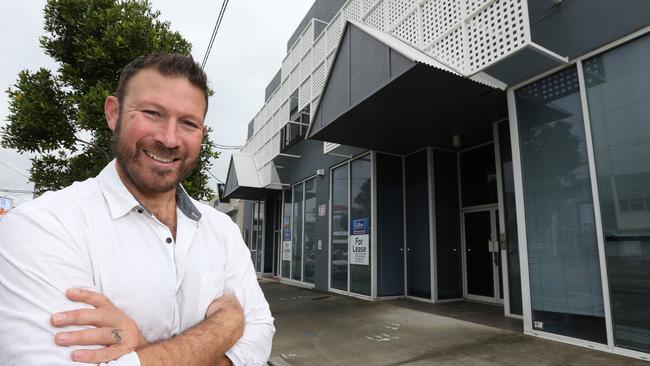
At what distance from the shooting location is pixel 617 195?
3.96 m

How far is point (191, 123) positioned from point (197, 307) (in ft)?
2.20

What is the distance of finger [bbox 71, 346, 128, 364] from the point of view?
2.86ft

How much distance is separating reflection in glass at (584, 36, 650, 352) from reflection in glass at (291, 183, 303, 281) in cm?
880

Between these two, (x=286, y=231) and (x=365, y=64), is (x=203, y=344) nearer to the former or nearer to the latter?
(x=365, y=64)

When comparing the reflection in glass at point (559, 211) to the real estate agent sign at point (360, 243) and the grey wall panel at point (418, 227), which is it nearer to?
the grey wall panel at point (418, 227)

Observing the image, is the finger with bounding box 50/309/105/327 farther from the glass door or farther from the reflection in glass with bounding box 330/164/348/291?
the reflection in glass with bounding box 330/164/348/291

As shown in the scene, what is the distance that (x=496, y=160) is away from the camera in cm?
650

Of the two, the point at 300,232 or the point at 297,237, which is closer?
the point at 300,232

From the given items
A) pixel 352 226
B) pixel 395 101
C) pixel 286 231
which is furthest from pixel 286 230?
pixel 395 101

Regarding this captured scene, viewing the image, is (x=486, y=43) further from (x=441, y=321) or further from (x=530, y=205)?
(x=441, y=321)

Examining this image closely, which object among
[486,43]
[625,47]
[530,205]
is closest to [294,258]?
[530,205]

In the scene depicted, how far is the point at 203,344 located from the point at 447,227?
24.4 feet

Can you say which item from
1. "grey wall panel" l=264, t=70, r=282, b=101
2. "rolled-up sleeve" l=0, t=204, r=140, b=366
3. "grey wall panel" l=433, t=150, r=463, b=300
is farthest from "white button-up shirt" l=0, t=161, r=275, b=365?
"grey wall panel" l=264, t=70, r=282, b=101

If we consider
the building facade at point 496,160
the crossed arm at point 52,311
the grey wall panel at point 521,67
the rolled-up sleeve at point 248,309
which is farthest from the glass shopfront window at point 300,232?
the crossed arm at point 52,311
